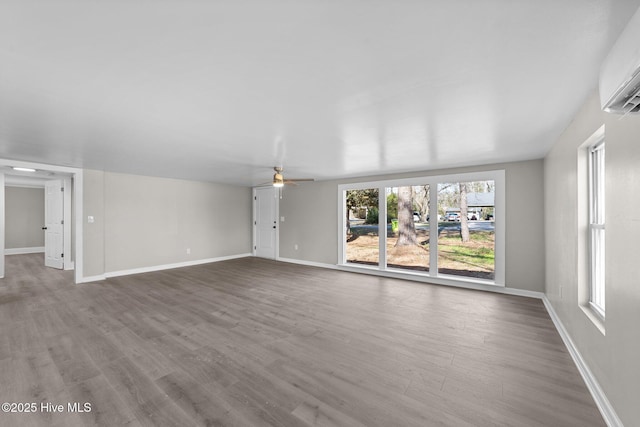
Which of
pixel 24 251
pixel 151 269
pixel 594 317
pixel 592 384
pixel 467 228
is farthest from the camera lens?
pixel 24 251

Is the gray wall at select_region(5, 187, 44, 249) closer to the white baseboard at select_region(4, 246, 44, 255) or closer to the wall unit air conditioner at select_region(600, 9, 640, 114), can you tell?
the white baseboard at select_region(4, 246, 44, 255)

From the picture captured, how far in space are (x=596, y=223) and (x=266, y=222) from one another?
690 cm

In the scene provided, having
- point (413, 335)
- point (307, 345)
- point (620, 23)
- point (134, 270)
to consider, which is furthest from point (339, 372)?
point (134, 270)

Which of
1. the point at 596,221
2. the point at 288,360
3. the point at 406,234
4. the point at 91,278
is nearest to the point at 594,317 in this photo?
the point at 596,221

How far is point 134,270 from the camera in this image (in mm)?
5715

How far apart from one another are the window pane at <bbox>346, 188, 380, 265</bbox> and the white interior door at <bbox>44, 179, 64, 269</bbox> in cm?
677

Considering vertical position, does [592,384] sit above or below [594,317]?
below

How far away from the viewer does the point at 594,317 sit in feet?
6.64

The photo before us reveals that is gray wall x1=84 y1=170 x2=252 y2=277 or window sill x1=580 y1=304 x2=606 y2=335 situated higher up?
gray wall x1=84 y1=170 x2=252 y2=277

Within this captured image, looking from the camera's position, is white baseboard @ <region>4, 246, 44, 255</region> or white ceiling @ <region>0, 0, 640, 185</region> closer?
white ceiling @ <region>0, 0, 640, 185</region>

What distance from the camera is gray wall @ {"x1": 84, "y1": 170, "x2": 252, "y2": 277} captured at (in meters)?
5.13

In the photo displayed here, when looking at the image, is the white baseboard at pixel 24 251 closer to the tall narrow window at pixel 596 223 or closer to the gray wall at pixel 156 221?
the gray wall at pixel 156 221

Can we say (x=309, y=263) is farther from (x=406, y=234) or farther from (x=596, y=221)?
(x=596, y=221)

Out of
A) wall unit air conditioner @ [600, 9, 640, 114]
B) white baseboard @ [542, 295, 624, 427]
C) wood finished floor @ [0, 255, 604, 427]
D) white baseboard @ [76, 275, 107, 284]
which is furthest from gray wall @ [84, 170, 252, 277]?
white baseboard @ [542, 295, 624, 427]
